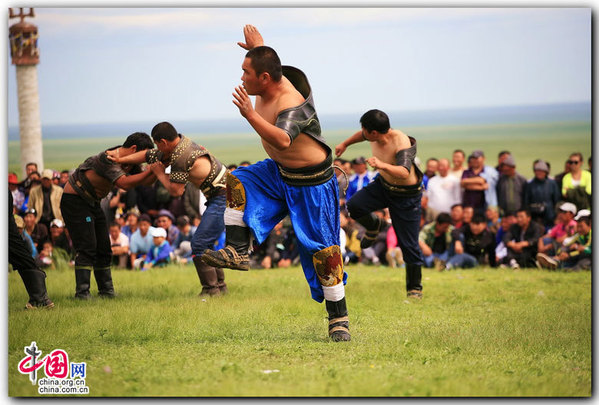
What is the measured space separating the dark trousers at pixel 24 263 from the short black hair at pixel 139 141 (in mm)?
1280

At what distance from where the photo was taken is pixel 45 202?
1230cm

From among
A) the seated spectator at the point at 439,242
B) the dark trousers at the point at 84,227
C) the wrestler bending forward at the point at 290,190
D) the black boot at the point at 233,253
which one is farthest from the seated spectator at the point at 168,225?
the black boot at the point at 233,253

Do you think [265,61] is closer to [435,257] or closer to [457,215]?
[435,257]

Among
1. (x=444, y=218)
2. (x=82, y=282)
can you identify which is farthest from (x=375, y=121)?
(x=444, y=218)

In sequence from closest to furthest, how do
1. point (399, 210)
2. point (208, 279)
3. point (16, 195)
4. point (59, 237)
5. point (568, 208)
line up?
point (399, 210), point (208, 279), point (568, 208), point (59, 237), point (16, 195)

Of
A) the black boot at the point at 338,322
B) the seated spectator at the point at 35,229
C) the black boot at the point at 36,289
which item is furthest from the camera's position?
the seated spectator at the point at 35,229

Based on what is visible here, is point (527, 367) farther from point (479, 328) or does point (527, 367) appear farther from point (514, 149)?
point (514, 149)

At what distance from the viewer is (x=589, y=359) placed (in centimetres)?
583

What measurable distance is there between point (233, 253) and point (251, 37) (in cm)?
166

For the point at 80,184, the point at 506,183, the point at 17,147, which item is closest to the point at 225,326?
the point at 80,184

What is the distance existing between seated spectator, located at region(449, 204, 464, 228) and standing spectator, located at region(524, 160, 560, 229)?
0.92 meters

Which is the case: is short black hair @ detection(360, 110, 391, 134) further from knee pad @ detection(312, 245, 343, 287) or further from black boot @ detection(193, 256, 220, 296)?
knee pad @ detection(312, 245, 343, 287)

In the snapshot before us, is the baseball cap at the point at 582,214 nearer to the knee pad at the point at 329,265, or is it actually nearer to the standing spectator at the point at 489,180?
the standing spectator at the point at 489,180

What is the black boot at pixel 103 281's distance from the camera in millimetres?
8844
